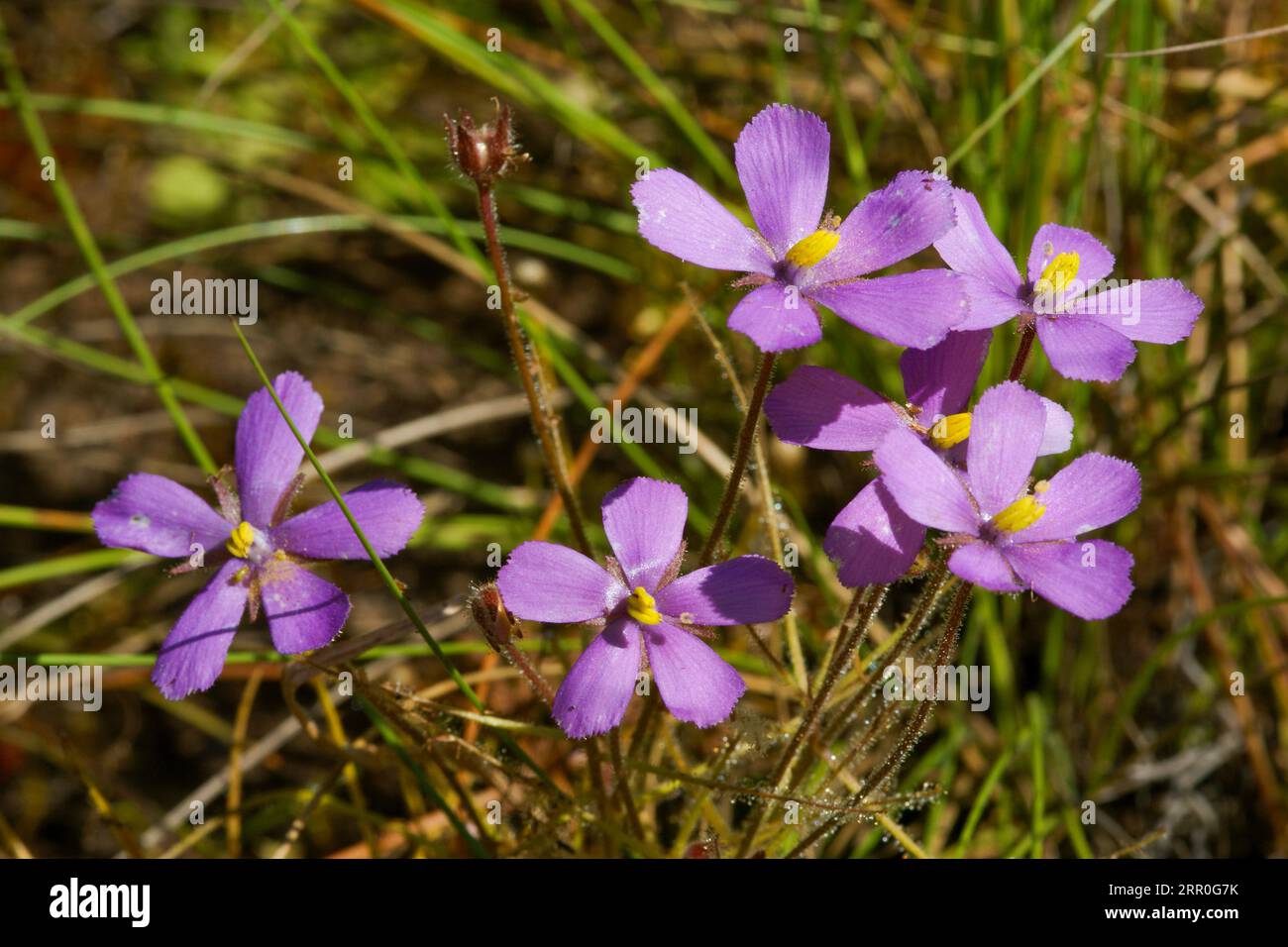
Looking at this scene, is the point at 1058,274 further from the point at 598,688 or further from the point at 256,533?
the point at 256,533

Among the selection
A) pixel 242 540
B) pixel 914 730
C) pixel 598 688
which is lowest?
pixel 914 730

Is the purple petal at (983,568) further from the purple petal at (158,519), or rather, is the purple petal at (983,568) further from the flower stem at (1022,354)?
the purple petal at (158,519)

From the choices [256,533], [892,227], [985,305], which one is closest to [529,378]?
[256,533]

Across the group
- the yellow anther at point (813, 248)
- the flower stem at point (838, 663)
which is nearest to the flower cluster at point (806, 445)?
the yellow anther at point (813, 248)
